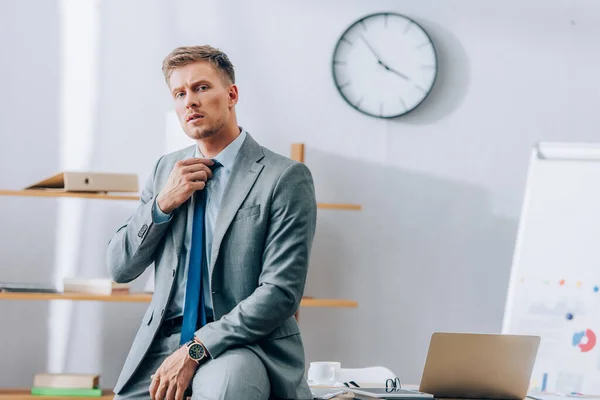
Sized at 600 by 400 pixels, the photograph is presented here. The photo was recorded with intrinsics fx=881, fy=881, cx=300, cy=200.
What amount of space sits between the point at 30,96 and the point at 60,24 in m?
0.32

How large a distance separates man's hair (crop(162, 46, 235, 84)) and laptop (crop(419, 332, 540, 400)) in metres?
0.82

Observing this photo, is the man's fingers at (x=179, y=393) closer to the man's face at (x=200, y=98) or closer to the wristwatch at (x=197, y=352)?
the wristwatch at (x=197, y=352)

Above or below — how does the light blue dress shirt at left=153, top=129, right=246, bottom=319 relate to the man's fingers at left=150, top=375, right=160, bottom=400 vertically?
above

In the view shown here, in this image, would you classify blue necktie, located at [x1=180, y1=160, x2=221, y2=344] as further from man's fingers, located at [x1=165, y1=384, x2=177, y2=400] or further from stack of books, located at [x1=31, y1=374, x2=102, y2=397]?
stack of books, located at [x1=31, y1=374, x2=102, y2=397]

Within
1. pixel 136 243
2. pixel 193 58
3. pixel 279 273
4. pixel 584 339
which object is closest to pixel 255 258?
pixel 279 273

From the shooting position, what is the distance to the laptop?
2057 mm

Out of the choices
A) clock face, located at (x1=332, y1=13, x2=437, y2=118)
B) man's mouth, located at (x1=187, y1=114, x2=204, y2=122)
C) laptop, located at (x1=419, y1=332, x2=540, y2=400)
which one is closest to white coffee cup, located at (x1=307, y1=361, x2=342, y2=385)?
laptop, located at (x1=419, y1=332, x2=540, y2=400)

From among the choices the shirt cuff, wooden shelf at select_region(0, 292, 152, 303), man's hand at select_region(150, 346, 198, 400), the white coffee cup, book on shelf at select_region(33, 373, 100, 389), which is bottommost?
book on shelf at select_region(33, 373, 100, 389)

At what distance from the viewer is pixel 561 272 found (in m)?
3.49

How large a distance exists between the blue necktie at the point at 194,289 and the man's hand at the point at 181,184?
0.07m

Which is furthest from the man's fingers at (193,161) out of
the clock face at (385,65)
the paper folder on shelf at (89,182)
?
the clock face at (385,65)

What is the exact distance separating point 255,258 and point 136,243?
285 mm

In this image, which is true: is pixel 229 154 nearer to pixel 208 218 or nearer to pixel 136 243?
pixel 208 218

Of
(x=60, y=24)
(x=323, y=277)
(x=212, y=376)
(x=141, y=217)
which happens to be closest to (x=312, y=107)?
(x=323, y=277)
